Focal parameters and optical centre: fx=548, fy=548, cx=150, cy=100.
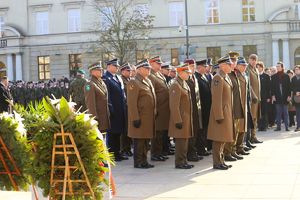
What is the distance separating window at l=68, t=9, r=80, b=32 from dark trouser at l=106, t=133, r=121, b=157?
33595mm

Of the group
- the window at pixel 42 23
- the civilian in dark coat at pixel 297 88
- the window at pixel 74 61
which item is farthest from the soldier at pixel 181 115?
the window at pixel 42 23

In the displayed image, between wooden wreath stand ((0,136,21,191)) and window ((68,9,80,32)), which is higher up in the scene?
window ((68,9,80,32))

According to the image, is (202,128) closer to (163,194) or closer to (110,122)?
(110,122)

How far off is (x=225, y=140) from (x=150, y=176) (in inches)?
61.0

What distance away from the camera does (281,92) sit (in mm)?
17203

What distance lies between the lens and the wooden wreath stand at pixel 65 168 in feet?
18.5

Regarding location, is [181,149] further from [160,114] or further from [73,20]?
[73,20]

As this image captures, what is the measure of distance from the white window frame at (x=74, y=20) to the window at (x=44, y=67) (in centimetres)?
343

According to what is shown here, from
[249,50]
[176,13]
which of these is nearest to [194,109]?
[249,50]

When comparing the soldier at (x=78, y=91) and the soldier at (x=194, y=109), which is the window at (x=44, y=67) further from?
the soldier at (x=194, y=109)

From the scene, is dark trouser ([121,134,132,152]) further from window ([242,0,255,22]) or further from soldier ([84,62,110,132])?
window ([242,0,255,22])

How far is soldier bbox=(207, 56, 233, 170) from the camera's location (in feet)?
33.1

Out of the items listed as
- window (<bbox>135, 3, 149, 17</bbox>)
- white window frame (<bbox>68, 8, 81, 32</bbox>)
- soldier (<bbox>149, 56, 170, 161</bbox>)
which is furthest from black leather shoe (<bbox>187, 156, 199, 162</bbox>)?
white window frame (<bbox>68, 8, 81, 32</bbox>)

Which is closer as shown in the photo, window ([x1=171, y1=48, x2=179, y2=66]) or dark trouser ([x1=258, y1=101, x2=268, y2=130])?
dark trouser ([x1=258, y1=101, x2=268, y2=130])
